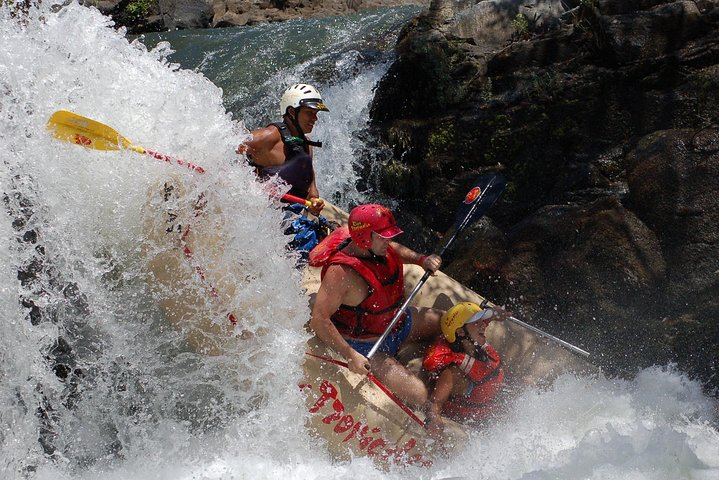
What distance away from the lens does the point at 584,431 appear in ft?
15.2

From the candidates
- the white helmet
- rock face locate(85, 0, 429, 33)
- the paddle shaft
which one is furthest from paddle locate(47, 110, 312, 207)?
rock face locate(85, 0, 429, 33)

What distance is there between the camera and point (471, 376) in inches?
171

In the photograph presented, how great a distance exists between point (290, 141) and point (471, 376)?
209 centimetres

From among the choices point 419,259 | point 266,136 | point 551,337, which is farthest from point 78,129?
point 551,337

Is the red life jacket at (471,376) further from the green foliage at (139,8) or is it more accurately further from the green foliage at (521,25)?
the green foliage at (139,8)

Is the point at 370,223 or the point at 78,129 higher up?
the point at 78,129

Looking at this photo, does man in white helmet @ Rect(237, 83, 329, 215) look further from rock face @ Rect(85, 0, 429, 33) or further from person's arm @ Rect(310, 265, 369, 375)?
rock face @ Rect(85, 0, 429, 33)

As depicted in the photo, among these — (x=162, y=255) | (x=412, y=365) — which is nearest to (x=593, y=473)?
(x=412, y=365)

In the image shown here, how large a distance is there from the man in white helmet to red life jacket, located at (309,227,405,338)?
80 centimetres

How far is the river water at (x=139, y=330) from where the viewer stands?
12.4 ft

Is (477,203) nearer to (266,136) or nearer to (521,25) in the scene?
(266,136)

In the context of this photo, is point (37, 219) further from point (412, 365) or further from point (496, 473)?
point (496, 473)

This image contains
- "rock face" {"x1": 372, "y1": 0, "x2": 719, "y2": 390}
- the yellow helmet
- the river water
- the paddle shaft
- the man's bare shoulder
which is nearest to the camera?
the river water

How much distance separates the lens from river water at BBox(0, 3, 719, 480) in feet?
12.4
